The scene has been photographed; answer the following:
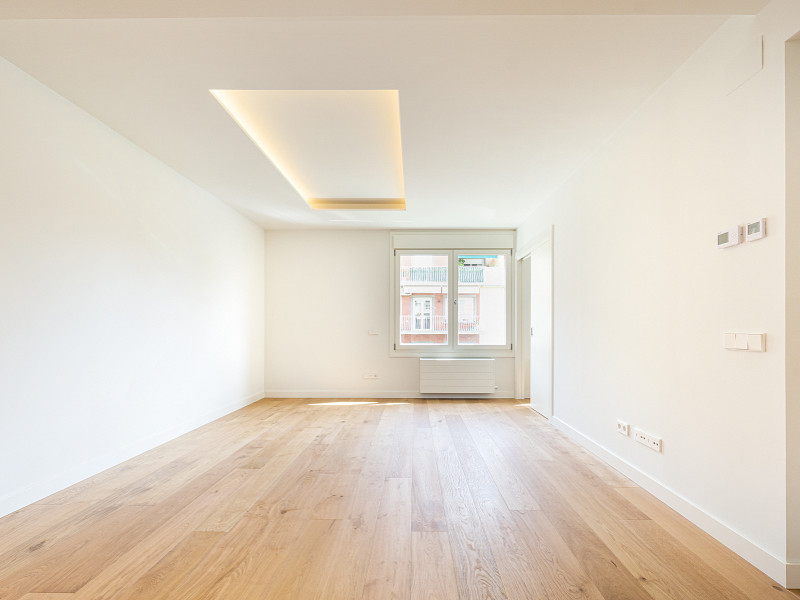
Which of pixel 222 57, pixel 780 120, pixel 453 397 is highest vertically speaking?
pixel 222 57

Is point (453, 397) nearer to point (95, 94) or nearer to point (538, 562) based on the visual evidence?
point (538, 562)

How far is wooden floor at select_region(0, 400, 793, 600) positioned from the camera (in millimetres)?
1852

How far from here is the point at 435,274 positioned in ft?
23.0

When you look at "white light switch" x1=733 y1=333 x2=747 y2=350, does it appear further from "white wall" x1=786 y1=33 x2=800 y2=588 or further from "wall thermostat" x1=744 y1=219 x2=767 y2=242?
"wall thermostat" x1=744 y1=219 x2=767 y2=242

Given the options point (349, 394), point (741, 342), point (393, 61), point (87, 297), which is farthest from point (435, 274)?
point (741, 342)

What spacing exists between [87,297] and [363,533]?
257cm

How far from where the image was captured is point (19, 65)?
2648 mm

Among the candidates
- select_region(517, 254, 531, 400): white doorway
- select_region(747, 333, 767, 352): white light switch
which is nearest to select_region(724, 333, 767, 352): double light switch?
select_region(747, 333, 767, 352): white light switch

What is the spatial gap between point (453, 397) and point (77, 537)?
16.7 ft

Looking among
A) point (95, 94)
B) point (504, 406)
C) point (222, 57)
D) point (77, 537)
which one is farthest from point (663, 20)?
point (504, 406)

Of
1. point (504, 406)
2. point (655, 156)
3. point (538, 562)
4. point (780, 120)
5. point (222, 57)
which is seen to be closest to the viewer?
point (780, 120)

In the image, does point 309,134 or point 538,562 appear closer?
point 538,562

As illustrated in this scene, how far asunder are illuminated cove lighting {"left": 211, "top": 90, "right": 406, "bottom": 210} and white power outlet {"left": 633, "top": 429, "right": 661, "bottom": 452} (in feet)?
9.26

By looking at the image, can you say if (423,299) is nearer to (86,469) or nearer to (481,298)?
(481,298)
